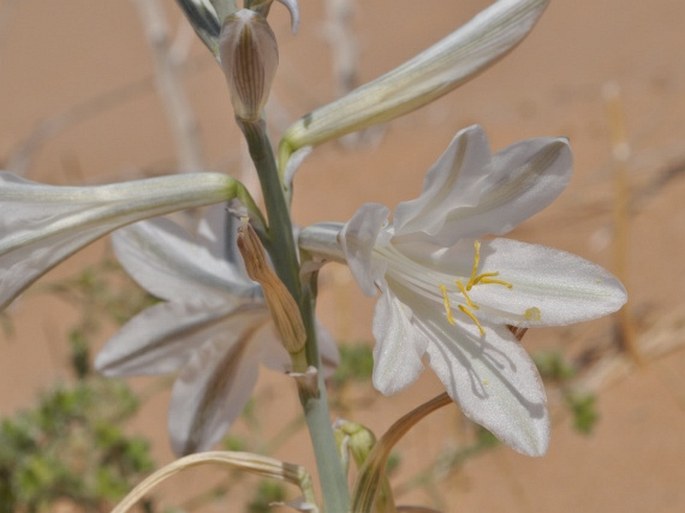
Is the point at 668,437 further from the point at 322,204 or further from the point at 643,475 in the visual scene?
the point at 322,204

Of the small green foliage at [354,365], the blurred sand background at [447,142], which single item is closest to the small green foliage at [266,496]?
the small green foliage at [354,365]

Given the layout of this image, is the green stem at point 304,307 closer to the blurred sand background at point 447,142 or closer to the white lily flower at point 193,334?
the white lily flower at point 193,334

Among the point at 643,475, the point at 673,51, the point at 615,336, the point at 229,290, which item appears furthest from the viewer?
the point at 673,51

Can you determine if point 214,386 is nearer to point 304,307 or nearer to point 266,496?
point 304,307

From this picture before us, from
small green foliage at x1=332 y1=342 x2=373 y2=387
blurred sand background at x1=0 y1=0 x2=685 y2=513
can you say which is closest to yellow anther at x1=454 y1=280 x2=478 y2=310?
small green foliage at x1=332 y1=342 x2=373 y2=387

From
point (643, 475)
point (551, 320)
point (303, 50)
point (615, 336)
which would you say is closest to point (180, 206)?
point (551, 320)
